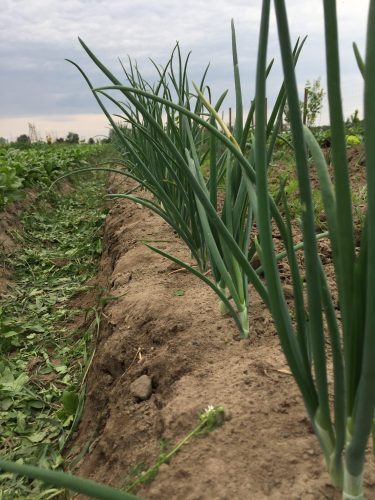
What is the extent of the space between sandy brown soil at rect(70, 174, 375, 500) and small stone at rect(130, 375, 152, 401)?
0.02 metres

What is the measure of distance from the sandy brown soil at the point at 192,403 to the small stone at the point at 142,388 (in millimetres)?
19

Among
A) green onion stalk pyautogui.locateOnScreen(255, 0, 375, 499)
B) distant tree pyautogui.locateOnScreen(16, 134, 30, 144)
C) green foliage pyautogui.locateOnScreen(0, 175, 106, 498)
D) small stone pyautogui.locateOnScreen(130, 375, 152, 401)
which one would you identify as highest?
Result: distant tree pyautogui.locateOnScreen(16, 134, 30, 144)

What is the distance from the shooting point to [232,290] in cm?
115

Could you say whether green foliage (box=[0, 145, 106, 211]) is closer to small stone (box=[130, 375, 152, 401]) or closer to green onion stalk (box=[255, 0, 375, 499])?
small stone (box=[130, 375, 152, 401])

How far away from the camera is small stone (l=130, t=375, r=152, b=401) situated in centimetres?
117

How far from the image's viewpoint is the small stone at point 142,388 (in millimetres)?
1165

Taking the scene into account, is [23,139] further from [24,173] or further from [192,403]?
[192,403]

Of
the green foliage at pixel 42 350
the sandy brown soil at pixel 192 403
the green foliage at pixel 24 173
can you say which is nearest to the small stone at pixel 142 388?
the sandy brown soil at pixel 192 403

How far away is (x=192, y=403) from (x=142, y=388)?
248mm

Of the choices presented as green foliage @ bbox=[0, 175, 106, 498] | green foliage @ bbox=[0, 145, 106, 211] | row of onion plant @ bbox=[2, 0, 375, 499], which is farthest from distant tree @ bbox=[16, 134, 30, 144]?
row of onion plant @ bbox=[2, 0, 375, 499]

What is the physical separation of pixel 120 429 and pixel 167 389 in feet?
0.47

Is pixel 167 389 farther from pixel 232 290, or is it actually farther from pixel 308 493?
pixel 308 493

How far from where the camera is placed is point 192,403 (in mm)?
961

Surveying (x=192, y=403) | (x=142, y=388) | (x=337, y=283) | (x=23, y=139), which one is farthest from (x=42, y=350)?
(x=23, y=139)
